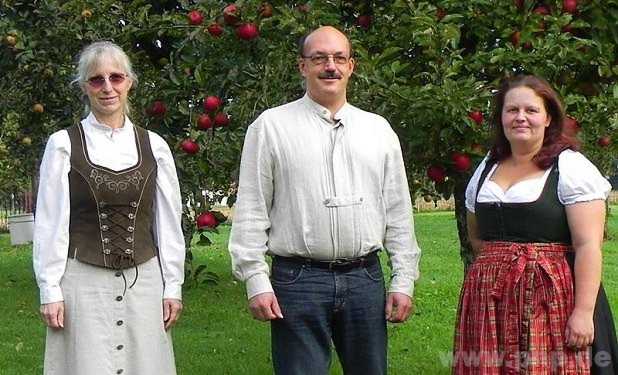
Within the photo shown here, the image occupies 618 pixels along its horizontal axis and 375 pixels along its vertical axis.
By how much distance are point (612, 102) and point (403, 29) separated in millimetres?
827

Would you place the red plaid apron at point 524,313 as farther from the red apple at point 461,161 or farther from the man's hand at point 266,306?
the man's hand at point 266,306

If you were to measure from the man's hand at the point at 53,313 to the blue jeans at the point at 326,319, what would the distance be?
0.66m

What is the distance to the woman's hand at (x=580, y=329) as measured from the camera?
108 inches

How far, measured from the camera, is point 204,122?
11.1 feet

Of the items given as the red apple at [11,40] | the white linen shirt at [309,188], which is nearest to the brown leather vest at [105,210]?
the white linen shirt at [309,188]

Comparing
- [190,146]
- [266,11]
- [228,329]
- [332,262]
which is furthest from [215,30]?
[228,329]

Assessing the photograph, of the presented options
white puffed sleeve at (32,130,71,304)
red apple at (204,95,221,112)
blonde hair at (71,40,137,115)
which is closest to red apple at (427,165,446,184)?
red apple at (204,95,221,112)

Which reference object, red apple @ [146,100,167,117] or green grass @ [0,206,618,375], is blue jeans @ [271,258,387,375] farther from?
green grass @ [0,206,618,375]

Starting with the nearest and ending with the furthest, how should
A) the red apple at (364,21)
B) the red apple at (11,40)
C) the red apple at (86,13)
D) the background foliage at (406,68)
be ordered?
1. the background foliage at (406,68)
2. the red apple at (364,21)
3. the red apple at (86,13)
4. the red apple at (11,40)

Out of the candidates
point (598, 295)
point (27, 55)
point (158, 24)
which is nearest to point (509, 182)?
point (598, 295)

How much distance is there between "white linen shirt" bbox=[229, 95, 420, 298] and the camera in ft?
9.16

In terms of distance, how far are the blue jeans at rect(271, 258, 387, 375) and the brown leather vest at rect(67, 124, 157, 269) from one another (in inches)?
18.5

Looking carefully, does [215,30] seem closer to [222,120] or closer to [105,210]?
[222,120]

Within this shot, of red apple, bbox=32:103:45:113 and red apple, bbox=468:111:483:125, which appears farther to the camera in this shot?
red apple, bbox=32:103:45:113
